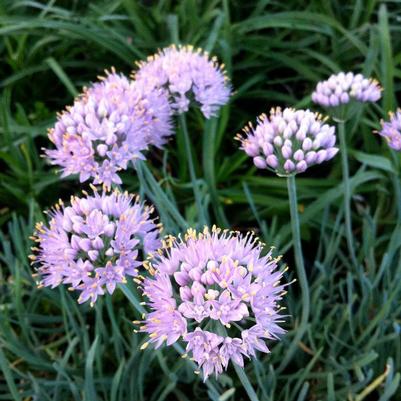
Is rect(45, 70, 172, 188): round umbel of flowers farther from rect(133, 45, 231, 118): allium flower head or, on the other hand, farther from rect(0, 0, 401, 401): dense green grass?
A: rect(0, 0, 401, 401): dense green grass

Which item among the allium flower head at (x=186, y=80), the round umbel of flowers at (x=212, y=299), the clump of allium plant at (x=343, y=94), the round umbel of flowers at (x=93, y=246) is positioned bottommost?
the round umbel of flowers at (x=212, y=299)

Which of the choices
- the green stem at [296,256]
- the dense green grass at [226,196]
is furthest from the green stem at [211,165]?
the green stem at [296,256]

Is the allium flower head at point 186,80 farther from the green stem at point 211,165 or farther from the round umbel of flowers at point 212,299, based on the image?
the round umbel of flowers at point 212,299

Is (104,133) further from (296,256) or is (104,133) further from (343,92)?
(343,92)

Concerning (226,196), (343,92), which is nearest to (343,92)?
(343,92)

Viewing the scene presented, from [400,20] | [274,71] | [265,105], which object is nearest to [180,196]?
[265,105]
